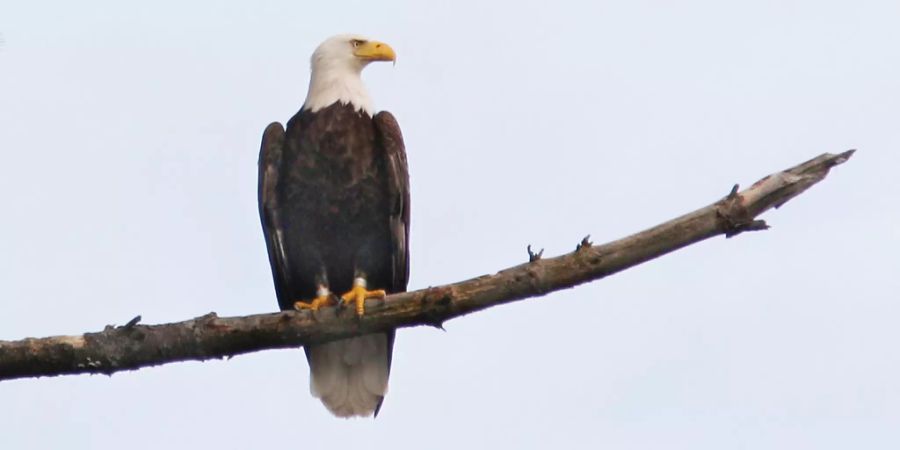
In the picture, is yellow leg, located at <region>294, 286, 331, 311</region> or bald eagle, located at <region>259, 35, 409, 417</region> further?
bald eagle, located at <region>259, 35, 409, 417</region>

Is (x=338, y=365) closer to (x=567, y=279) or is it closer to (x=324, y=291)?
(x=324, y=291)

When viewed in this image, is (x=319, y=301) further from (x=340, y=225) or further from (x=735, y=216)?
(x=735, y=216)

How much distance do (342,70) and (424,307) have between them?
9.42ft

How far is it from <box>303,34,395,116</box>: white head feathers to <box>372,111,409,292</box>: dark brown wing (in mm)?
404

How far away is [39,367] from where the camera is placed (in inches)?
203

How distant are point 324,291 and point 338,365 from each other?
41 cm

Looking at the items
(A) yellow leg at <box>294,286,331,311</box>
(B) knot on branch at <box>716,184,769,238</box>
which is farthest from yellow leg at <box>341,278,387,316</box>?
(B) knot on branch at <box>716,184,769,238</box>

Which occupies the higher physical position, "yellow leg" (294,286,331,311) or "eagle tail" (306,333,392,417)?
"yellow leg" (294,286,331,311)

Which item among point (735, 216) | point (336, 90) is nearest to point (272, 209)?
point (336, 90)

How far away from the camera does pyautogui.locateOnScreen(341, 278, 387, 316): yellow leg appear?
568cm

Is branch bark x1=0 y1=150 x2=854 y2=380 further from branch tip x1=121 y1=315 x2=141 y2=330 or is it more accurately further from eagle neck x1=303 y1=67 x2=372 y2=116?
eagle neck x1=303 y1=67 x2=372 y2=116

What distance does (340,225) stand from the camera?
23.0 ft

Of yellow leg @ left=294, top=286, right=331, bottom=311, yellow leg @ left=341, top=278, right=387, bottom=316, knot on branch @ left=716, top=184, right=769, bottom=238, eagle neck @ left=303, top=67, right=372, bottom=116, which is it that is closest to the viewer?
knot on branch @ left=716, top=184, right=769, bottom=238

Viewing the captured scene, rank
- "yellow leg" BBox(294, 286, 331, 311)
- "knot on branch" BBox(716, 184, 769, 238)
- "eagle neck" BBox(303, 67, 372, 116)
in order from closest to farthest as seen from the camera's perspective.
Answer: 1. "knot on branch" BBox(716, 184, 769, 238)
2. "yellow leg" BBox(294, 286, 331, 311)
3. "eagle neck" BBox(303, 67, 372, 116)
